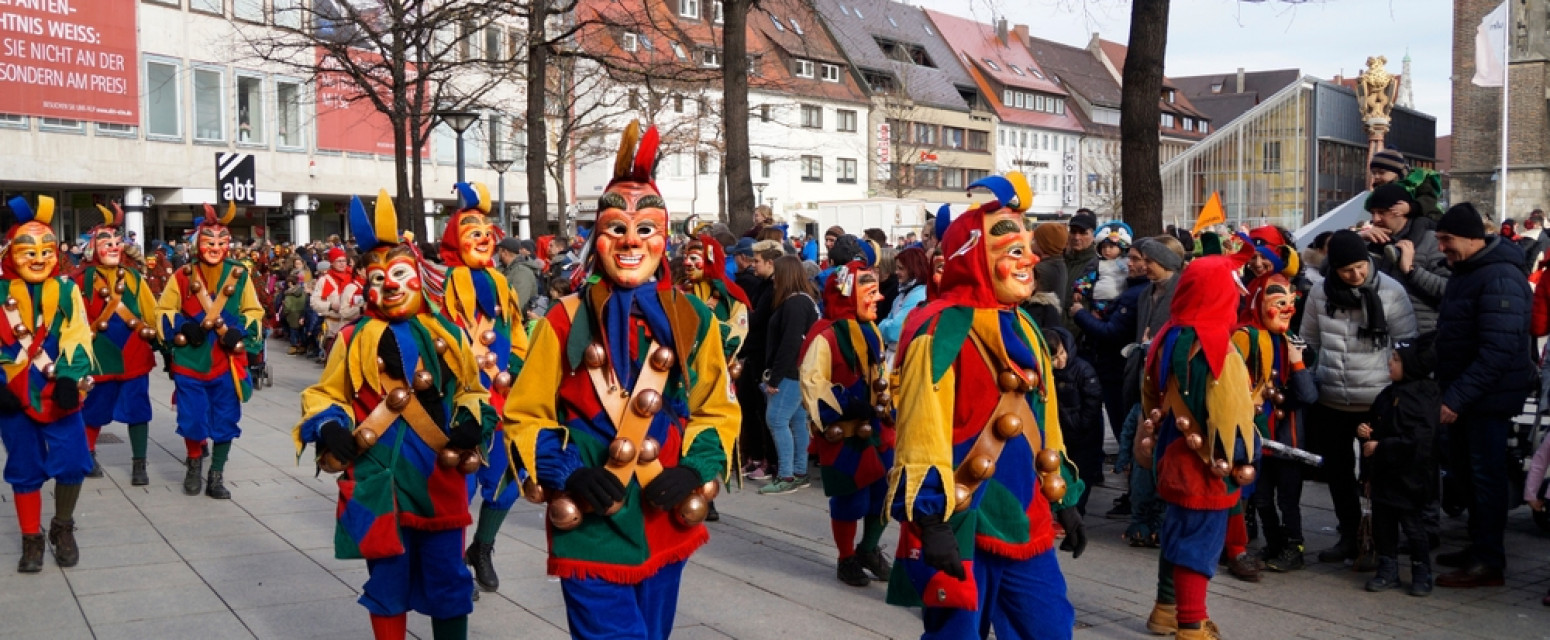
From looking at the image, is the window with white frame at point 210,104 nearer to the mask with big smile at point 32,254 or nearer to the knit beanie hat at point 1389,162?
the mask with big smile at point 32,254

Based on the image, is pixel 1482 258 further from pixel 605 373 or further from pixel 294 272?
pixel 294 272

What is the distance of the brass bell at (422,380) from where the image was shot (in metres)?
5.71

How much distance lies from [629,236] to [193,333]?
703cm

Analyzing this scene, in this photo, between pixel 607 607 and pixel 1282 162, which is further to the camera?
pixel 1282 162

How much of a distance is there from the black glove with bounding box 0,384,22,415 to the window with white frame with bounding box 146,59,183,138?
31281mm

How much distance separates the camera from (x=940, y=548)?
442cm

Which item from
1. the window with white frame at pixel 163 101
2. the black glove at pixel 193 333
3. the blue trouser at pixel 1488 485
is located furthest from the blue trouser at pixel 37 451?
the window with white frame at pixel 163 101

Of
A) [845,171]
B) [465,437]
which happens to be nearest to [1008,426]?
[465,437]

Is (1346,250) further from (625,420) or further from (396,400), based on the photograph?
(396,400)

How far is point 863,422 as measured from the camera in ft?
23.7

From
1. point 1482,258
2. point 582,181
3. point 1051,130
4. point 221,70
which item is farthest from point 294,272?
point 1051,130

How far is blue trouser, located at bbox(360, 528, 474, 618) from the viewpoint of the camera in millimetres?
5500

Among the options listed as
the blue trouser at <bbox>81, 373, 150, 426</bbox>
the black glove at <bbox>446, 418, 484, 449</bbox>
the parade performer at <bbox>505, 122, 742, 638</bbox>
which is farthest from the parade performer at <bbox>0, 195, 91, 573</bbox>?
the parade performer at <bbox>505, 122, 742, 638</bbox>

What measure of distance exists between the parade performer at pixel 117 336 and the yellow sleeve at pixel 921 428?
7.88m
